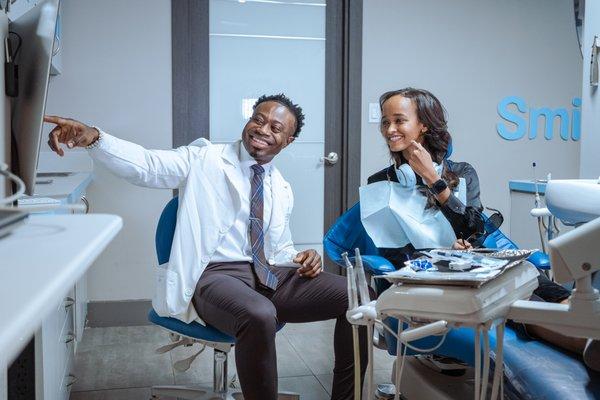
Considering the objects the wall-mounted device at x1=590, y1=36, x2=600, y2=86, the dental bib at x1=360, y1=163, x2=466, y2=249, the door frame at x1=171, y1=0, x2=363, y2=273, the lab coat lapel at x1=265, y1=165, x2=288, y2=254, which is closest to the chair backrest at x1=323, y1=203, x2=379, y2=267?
the dental bib at x1=360, y1=163, x2=466, y2=249

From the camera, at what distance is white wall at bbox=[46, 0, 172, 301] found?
323 cm

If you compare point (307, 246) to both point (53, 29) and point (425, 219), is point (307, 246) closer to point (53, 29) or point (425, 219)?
point (425, 219)

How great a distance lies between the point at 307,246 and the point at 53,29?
2780 millimetres

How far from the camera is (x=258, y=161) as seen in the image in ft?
7.48

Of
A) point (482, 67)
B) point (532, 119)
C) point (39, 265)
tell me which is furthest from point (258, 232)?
point (532, 119)

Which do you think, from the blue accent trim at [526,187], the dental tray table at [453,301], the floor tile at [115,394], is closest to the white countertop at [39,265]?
the dental tray table at [453,301]

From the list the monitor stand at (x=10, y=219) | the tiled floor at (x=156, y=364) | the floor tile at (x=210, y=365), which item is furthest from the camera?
the floor tile at (x=210, y=365)

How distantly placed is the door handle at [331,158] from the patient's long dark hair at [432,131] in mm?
1375

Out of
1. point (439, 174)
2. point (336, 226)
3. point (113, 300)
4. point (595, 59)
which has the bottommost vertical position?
point (113, 300)

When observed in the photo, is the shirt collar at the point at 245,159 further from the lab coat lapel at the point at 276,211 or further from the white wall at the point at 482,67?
the white wall at the point at 482,67

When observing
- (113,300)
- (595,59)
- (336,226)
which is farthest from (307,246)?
(595,59)

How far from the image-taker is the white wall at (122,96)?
10.6ft

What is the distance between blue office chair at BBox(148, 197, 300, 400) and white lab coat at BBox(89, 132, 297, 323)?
0.03 meters

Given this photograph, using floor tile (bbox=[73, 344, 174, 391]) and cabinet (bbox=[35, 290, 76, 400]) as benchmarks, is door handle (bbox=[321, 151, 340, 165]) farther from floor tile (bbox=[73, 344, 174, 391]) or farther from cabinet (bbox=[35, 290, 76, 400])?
cabinet (bbox=[35, 290, 76, 400])
